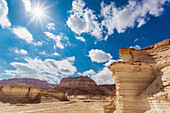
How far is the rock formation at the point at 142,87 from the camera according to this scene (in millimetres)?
4832

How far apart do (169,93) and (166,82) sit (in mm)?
869

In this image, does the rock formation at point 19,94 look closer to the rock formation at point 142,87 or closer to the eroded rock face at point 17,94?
the eroded rock face at point 17,94

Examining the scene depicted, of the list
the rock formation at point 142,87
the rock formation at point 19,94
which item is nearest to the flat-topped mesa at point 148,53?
the rock formation at point 142,87

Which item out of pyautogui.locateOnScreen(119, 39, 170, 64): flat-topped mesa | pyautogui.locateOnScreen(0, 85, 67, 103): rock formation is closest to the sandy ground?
pyautogui.locateOnScreen(0, 85, 67, 103): rock formation

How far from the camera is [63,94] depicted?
28828 mm

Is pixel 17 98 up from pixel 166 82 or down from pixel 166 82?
down

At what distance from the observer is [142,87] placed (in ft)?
→ 20.9

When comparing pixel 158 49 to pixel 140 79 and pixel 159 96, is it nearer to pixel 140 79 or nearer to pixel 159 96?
pixel 140 79

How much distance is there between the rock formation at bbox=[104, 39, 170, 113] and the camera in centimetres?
483

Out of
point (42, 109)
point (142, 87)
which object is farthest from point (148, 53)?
point (42, 109)

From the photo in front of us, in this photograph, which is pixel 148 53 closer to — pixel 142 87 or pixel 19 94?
pixel 142 87

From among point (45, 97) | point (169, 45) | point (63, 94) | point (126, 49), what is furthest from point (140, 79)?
point (63, 94)

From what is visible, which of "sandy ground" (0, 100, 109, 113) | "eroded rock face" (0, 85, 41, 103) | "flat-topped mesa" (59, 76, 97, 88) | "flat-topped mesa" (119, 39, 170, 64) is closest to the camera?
"flat-topped mesa" (119, 39, 170, 64)

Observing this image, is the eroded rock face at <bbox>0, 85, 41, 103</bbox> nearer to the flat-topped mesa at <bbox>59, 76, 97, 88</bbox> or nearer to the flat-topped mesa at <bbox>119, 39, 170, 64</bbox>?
the flat-topped mesa at <bbox>119, 39, 170, 64</bbox>
